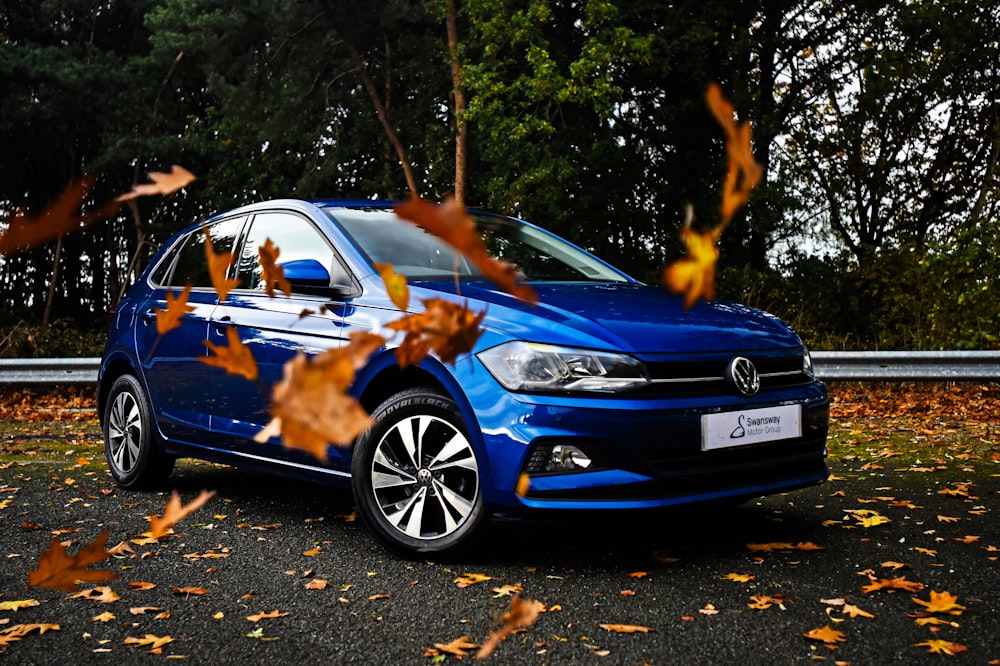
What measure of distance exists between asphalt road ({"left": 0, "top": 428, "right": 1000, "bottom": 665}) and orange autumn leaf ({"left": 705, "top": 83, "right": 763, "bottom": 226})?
221 centimetres

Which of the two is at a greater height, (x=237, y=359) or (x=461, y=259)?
(x=461, y=259)

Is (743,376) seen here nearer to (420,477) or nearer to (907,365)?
(420,477)

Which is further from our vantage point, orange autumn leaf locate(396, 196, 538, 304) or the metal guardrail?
the metal guardrail

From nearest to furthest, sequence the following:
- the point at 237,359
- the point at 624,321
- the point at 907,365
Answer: the point at 237,359
the point at 624,321
the point at 907,365

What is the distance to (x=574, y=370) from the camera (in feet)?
12.7

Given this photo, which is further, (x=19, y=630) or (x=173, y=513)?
(x=19, y=630)

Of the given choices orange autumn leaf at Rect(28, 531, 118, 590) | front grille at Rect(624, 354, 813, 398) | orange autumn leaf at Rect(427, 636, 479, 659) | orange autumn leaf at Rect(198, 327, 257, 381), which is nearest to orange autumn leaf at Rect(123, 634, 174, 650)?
orange autumn leaf at Rect(427, 636, 479, 659)

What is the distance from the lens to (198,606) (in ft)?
12.4

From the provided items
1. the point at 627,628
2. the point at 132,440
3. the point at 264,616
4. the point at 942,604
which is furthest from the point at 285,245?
the point at 942,604

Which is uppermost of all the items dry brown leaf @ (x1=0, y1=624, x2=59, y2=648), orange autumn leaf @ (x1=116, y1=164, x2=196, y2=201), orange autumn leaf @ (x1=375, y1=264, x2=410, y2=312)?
orange autumn leaf @ (x1=116, y1=164, x2=196, y2=201)

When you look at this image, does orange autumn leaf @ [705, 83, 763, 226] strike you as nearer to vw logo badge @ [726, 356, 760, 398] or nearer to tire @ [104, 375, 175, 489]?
vw logo badge @ [726, 356, 760, 398]

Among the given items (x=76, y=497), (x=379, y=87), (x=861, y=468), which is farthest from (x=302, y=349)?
(x=379, y=87)

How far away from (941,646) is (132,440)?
4.67m

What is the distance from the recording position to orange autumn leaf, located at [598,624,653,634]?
3.36m
